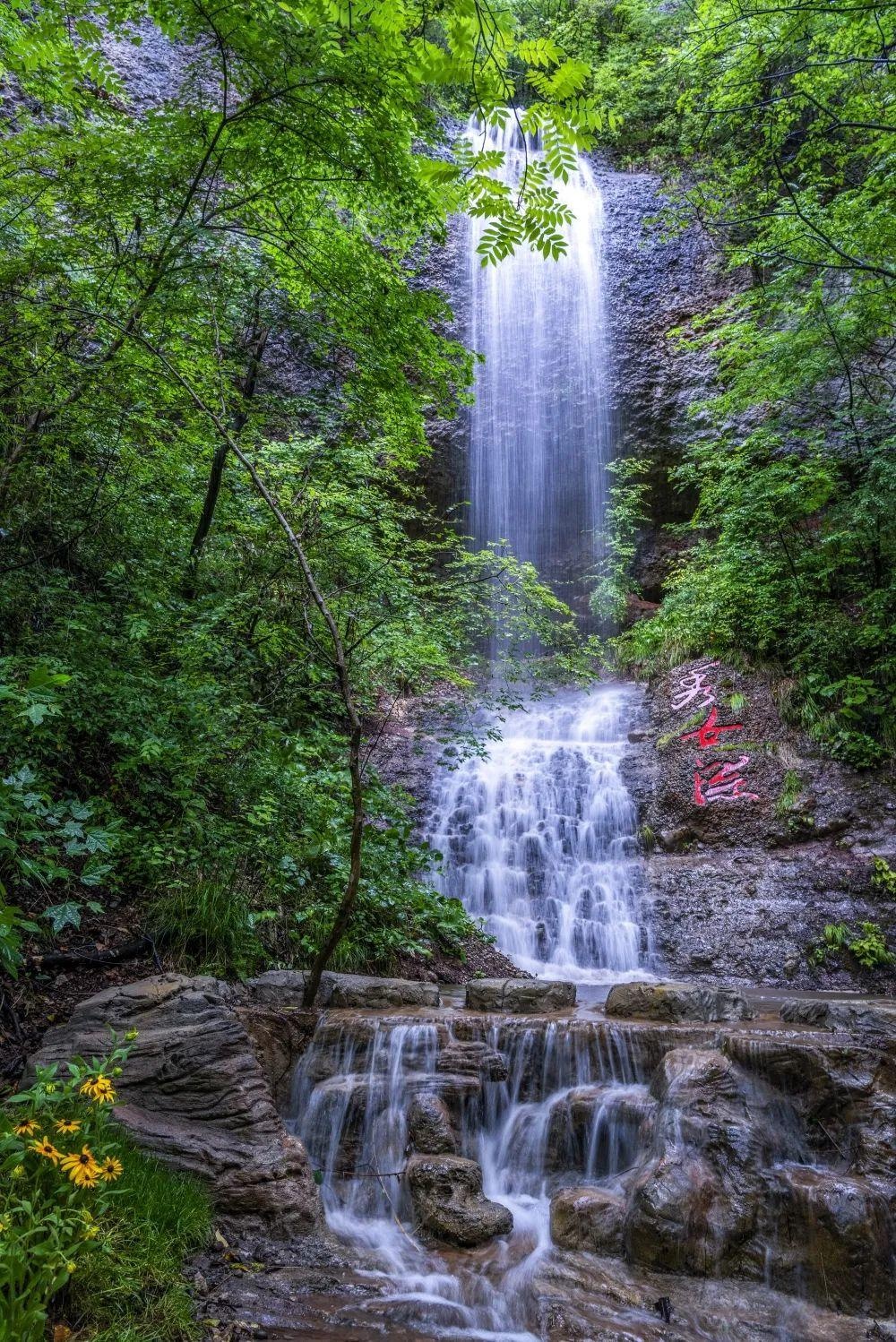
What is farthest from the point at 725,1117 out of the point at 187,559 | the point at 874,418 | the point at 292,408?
the point at 874,418

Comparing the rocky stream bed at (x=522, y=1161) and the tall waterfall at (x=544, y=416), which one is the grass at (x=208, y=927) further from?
the tall waterfall at (x=544, y=416)

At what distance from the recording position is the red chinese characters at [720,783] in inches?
348

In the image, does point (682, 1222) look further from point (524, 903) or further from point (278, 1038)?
point (524, 903)

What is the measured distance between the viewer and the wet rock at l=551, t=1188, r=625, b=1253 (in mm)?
3506

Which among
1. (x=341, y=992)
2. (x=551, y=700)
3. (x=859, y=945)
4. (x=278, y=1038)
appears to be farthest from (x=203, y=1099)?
Answer: (x=551, y=700)

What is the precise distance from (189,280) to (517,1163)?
5.94 metres

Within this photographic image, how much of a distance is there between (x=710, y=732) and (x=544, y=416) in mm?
9438

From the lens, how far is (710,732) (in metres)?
9.75

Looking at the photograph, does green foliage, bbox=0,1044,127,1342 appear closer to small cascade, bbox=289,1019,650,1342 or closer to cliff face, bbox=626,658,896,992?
small cascade, bbox=289,1019,650,1342

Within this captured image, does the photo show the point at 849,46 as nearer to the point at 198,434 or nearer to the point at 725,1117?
the point at 198,434

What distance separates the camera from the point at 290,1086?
4477 millimetres

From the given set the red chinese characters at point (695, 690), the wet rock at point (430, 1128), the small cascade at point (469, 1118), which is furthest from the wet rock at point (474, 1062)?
the red chinese characters at point (695, 690)

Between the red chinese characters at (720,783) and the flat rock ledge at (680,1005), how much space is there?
13.0 ft

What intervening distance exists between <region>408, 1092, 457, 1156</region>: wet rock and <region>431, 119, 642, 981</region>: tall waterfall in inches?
143
